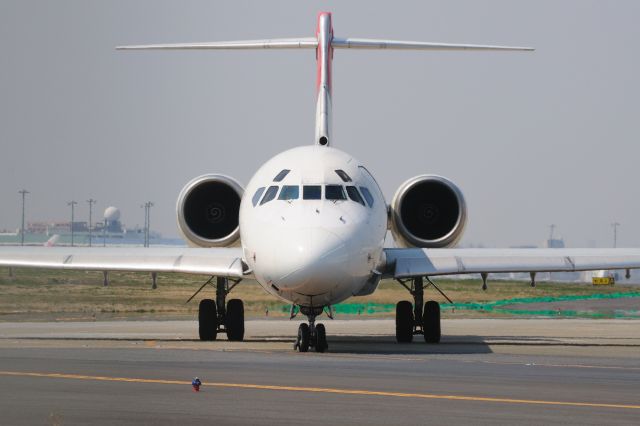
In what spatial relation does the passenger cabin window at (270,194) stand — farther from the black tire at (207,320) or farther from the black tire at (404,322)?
the black tire at (404,322)

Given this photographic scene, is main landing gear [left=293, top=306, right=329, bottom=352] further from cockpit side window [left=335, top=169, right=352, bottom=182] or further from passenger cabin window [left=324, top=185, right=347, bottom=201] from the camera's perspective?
cockpit side window [left=335, top=169, right=352, bottom=182]

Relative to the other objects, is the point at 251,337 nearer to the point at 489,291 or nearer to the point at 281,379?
the point at 281,379

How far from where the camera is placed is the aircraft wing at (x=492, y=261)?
24.6 metres

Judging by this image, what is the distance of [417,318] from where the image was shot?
27344mm

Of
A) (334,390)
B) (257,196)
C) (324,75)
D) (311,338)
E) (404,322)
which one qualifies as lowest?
(404,322)

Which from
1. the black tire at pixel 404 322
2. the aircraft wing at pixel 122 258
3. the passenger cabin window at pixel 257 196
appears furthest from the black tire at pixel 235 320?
the passenger cabin window at pixel 257 196

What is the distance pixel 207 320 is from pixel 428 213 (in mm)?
5502

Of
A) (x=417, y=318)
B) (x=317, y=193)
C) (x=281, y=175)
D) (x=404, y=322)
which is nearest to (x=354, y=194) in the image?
(x=317, y=193)

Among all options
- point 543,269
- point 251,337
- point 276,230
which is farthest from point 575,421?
point 251,337

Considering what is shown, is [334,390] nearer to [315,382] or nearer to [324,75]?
[315,382]

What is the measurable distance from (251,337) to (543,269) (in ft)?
24.3

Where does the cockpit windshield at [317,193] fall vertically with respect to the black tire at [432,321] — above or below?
above

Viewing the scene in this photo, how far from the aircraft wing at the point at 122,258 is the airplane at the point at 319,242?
0.09ft

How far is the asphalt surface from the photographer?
36.3 ft
